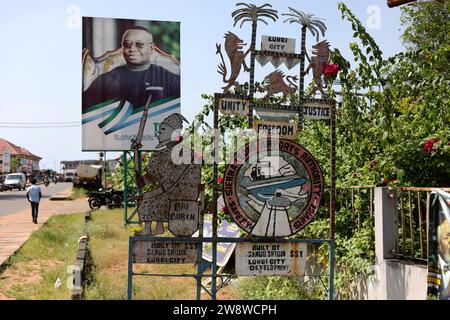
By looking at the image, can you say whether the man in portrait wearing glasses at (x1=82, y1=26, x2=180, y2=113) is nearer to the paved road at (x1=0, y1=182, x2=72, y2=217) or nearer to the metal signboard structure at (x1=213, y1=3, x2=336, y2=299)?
the paved road at (x1=0, y1=182, x2=72, y2=217)

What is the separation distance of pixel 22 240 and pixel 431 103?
10220mm

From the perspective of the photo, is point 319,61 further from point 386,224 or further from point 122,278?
point 122,278

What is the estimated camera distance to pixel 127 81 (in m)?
Answer: 15.7

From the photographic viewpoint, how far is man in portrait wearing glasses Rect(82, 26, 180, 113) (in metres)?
15.4

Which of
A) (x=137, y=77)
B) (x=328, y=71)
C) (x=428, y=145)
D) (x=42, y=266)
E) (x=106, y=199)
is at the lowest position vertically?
(x=42, y=266)

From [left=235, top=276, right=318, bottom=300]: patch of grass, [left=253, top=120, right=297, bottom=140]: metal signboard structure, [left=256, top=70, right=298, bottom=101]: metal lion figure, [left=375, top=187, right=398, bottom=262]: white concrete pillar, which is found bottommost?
[left=235, top=276, right=318, bottom=300]: patch of grass

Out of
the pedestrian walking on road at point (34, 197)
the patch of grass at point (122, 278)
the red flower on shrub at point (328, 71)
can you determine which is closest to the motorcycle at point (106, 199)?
the pedestrian walking on road at point (34, 197)

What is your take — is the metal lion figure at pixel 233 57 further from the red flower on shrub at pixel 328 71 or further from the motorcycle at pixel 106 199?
the motorcycle at pixel 106 199

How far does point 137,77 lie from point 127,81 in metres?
0.33

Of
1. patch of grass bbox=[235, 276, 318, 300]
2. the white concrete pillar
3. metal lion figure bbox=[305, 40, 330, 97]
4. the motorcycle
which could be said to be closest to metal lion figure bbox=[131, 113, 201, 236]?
metal lion figure bbox=[305, 40, 330, 97]

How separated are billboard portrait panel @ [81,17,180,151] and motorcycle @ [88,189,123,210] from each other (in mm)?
8076

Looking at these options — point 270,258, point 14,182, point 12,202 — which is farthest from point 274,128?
point 14,182

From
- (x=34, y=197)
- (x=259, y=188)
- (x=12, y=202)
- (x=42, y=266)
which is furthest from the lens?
(x=12, y=202)

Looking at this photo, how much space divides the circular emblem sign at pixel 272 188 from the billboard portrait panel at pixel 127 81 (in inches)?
429
